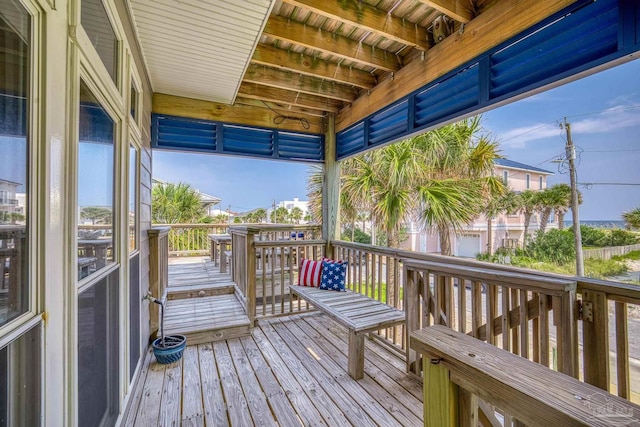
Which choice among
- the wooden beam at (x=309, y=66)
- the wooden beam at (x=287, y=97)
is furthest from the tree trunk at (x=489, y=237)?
the wooden beam at (x=309, y=66)

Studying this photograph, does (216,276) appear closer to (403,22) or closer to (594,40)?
(403,22)

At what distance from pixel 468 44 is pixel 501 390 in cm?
256

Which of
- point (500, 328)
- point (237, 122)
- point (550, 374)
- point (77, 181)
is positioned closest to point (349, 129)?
point (237, 122)

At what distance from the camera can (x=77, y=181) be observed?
1.06 meters

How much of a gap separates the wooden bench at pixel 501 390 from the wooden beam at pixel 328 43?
2.62m

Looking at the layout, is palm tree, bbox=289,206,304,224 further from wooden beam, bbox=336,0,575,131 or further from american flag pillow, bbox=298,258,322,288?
wooden beam, bbox=336,0,575,131

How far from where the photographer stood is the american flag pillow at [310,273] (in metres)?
3.39

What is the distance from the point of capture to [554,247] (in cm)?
492

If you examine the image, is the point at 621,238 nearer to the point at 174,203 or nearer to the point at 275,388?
the point at 275,388

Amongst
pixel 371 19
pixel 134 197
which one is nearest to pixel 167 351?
pixel 134 197

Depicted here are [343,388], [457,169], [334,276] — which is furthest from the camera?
[457,169]

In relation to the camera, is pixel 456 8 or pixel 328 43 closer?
pixel 456 8

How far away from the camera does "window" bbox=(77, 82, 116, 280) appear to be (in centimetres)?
115

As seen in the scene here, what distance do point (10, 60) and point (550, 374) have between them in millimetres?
1372
